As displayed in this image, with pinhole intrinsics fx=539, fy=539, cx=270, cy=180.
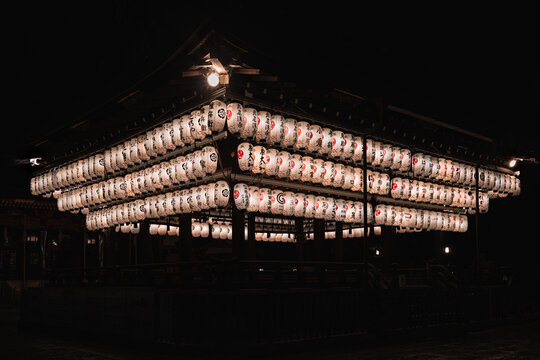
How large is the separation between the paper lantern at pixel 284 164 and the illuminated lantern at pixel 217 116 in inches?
83.5

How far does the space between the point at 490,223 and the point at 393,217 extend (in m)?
10.2

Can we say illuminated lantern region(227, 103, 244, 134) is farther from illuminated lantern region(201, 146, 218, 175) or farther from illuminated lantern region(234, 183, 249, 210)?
illuminated lantern region(234, 183, 249, 210)

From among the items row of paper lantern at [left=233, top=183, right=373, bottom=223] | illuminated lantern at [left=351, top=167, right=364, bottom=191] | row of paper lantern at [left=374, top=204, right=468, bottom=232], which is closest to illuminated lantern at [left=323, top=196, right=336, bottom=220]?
row of paper lantern at [left=233, top=183, right=373, bottom=223]

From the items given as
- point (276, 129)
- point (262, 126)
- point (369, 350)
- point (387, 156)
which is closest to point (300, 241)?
point (387, 156)

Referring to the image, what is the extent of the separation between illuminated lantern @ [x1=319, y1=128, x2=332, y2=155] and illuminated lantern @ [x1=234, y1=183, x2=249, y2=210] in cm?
310

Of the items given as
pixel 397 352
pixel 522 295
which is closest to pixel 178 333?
pixel 397 352

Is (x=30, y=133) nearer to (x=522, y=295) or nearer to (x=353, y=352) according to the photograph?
(x=353, y=352)

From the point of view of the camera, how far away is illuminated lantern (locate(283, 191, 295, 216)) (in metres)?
16.8

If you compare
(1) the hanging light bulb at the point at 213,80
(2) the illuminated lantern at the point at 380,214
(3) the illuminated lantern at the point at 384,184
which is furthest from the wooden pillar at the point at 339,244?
(1) the hanging light bulb at the point at 213,80

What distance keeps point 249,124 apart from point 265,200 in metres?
2.47

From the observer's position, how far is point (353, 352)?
13.7 meters

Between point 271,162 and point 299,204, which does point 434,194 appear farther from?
point 271,162

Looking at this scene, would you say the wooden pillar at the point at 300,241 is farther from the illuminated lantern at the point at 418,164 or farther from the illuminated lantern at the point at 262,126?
the illuminated lantern at the point at 262,126

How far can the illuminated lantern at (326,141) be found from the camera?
56.1 feet
